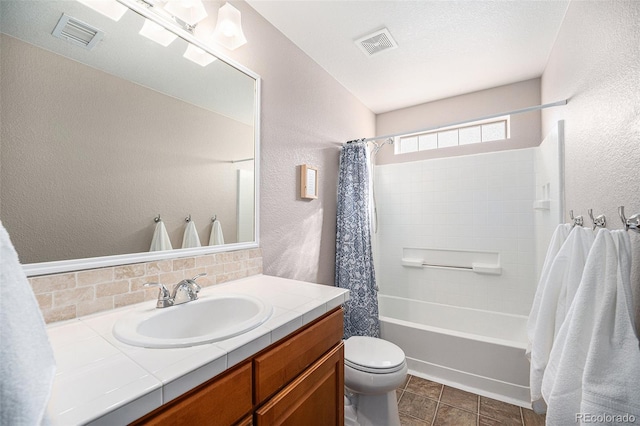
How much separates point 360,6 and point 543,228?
2.10 m

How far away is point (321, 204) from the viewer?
7.25 ft

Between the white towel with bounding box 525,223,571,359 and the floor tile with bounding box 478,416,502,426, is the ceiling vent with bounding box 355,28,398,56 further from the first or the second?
the floor tile with bounding box 478,416,502,426

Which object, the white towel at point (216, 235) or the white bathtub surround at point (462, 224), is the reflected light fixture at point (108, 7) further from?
the white bathtub surround at point (462, 224)

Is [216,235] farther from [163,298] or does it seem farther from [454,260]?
[454,260]

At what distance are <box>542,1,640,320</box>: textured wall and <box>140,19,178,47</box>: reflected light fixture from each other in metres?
1.71

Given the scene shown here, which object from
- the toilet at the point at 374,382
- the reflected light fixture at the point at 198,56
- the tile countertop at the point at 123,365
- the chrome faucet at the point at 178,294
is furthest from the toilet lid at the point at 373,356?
the reflected light fixture at the point at 198,56

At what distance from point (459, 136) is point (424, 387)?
2.39 metres

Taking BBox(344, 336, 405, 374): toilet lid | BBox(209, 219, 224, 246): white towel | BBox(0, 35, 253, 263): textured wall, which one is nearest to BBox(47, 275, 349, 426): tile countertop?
BBox(0, 35, 253, 263): textured wall

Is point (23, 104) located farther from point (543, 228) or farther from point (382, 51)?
point (543, 228)

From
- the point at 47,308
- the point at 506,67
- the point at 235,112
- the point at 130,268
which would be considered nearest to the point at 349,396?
the point at 130,268

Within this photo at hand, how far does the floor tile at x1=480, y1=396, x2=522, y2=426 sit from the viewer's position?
66.1 inches

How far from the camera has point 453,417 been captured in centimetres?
170

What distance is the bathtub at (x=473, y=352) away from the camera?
1.85 metres

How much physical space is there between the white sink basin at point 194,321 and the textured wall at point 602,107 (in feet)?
4.08
